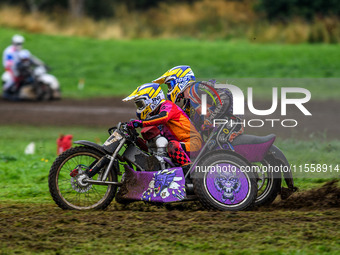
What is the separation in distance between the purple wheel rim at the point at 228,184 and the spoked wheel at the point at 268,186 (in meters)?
0.60

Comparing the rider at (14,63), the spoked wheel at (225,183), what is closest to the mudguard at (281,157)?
the spoked wheel at (225,183)

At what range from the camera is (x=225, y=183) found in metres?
7.97

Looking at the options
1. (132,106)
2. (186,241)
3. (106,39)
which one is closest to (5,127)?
(132,106)

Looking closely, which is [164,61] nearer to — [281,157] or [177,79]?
[177,79]

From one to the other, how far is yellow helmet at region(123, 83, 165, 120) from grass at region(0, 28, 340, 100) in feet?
40.4

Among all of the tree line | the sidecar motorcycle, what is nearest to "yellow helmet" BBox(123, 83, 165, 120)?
the sidecar motorcycle

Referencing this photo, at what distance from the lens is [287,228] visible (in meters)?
7.04

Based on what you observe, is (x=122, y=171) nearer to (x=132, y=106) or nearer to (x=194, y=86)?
(x=194, y=86)

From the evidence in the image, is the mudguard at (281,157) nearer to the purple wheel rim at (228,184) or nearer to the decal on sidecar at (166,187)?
the purple wheel rim at (228,184)

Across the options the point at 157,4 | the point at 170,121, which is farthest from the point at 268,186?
the point at 157,4

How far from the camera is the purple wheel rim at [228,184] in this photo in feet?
26.1

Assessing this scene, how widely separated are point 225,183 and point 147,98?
4.43 feet

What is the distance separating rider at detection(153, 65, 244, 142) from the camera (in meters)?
8.12

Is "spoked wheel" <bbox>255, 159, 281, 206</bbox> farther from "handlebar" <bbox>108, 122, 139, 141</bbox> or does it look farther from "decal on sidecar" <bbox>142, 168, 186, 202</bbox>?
"handlebar" <bbox>108, 122, 139, 141</bbox>
